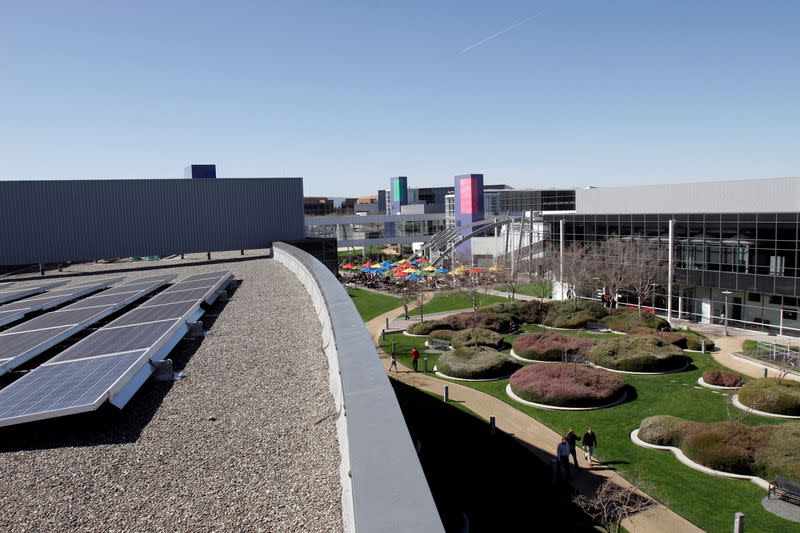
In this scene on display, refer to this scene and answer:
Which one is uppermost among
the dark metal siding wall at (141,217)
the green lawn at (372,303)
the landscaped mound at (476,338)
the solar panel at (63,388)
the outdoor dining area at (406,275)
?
the dark metal siding wall at (141,217)

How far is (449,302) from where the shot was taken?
4344 centimetres

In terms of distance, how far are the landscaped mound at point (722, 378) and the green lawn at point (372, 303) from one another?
71.2 feet

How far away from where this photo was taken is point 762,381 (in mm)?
20094

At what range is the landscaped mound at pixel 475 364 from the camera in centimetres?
2422

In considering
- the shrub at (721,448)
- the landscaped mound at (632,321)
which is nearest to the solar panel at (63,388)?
the shrub at (721,448)

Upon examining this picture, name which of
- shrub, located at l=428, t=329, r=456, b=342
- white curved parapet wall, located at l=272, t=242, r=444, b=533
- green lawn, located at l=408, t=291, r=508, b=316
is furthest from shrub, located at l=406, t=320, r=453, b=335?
white curved parapet wall, located at l=272, t=242, r=444, b=533

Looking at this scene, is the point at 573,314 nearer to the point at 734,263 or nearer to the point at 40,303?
the point at 734,263

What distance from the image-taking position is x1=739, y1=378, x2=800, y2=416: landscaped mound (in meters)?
18.6

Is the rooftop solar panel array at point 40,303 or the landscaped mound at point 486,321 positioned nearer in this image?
the rooftop solar panel array at point 40,303

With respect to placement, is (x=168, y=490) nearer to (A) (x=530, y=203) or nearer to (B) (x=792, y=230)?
(B) (x=792, y=230)

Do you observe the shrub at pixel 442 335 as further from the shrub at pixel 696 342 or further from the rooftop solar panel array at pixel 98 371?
the rooftop solar panel array at pixel 98 371

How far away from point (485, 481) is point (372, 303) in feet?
99.3

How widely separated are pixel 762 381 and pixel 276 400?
18.4m

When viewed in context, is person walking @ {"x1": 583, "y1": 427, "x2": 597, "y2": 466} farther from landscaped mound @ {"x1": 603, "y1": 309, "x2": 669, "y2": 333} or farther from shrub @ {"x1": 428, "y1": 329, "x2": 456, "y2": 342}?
landscaped mound @ {"x1": 603, "y1": 309, "x2": 669, "y2": 333}
